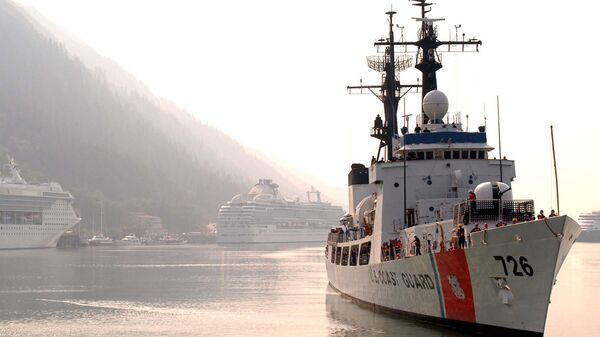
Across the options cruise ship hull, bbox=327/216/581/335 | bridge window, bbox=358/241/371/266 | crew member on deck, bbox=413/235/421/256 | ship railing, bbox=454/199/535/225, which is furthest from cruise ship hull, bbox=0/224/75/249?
ship railing, bbox=454/199/535/225

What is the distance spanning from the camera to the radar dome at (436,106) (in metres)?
40.2

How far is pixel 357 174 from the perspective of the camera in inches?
2056

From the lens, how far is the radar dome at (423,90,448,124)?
40.2m

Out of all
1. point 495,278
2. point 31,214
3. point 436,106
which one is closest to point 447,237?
point 495,278

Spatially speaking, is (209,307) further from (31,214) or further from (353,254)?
(31,214)

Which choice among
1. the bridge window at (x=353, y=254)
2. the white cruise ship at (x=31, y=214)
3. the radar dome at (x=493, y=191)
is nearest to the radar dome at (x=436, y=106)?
the bridge window at (x=353, y=254)

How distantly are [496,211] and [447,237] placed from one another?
7.88 feet

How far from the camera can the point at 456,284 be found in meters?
29.8

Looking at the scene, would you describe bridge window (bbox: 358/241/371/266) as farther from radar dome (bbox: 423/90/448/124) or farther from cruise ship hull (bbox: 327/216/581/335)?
cruise ship hull (bbox: 327/216/581/335)

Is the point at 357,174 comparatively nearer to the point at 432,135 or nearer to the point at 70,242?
the point at 432,135

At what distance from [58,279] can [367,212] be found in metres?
35.7

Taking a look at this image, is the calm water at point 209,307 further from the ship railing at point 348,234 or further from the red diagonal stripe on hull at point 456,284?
the ship railing at point 348,234

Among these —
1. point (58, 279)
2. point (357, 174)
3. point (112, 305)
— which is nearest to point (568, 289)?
point (357, 174)

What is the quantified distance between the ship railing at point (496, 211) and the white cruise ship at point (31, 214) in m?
144
